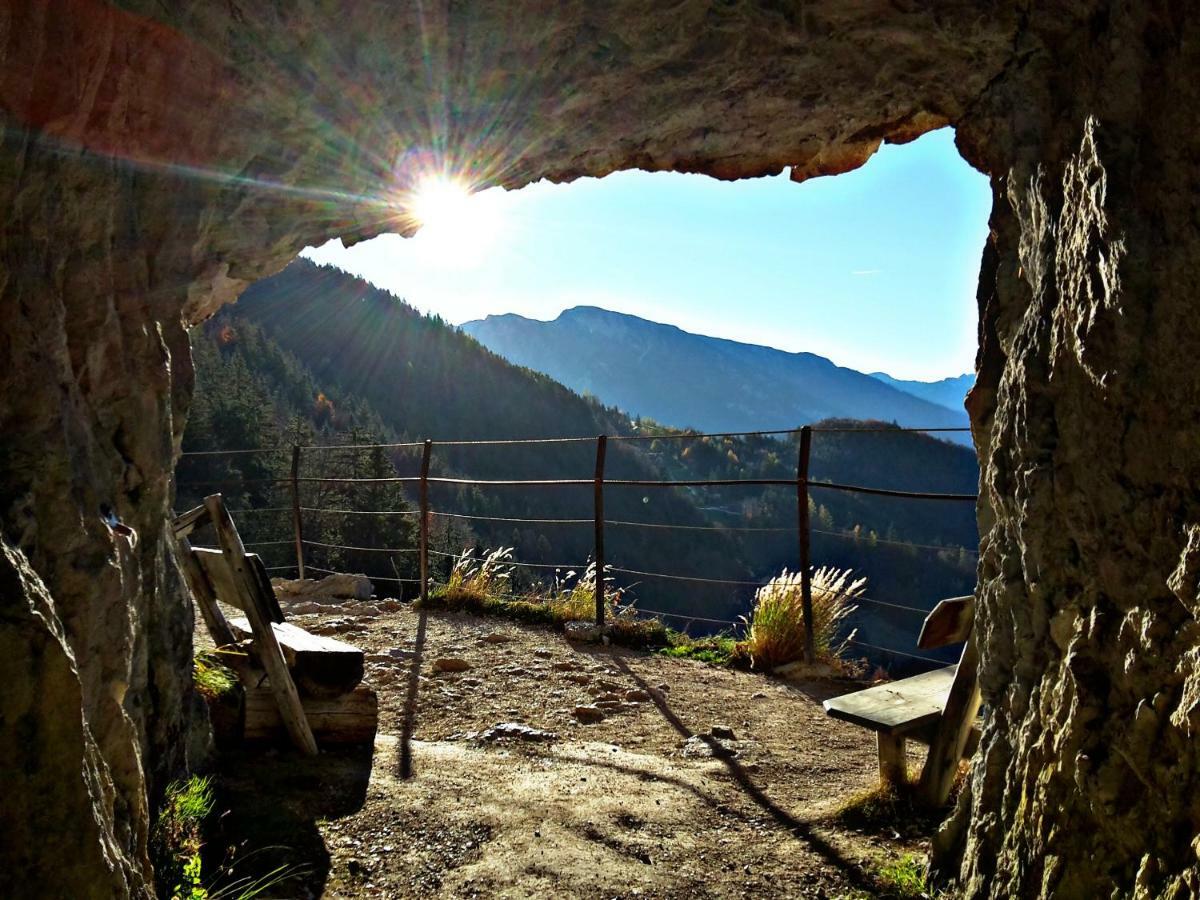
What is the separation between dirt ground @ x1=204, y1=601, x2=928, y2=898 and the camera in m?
2.58

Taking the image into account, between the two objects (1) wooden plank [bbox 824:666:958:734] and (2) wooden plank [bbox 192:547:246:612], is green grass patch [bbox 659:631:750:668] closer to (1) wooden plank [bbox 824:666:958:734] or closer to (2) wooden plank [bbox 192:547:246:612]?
(1) wooden plank [bbox 824:666:958:734]

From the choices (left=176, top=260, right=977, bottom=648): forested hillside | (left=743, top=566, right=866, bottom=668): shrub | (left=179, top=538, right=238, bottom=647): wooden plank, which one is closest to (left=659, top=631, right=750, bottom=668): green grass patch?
(left=743, top=566, right=866, bottom=668): shrub

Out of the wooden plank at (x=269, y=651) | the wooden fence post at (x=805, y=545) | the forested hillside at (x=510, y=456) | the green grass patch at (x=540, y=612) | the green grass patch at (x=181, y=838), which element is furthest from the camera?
the forested hillside at (x=510, y=456)

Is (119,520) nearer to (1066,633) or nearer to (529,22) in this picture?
(529,22)

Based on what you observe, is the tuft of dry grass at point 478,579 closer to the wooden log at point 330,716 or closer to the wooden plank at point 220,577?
the wooden log at point 330,716

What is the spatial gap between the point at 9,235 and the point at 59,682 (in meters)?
1.02

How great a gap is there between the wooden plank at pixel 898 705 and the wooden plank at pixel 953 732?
0.09 metres

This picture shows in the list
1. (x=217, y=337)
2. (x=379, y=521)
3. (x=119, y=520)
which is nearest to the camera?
(x=119, y=520)

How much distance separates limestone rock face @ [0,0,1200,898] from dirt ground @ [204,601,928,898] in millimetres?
546

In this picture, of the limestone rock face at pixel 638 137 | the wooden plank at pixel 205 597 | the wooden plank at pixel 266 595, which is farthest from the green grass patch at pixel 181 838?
the wooden plank at pixel 205 597

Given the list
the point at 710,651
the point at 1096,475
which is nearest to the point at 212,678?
the point at 1096,475

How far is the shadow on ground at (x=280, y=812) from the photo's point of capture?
2.45m

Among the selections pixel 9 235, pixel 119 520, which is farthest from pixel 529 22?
pixel 119 520

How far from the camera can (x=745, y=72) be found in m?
2.94
